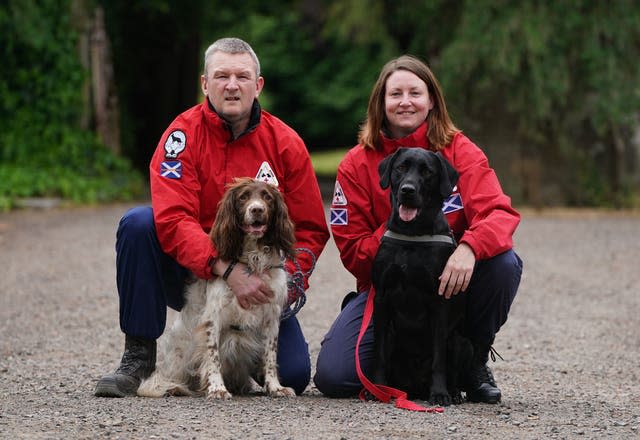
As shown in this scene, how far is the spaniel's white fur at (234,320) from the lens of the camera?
4965 mm

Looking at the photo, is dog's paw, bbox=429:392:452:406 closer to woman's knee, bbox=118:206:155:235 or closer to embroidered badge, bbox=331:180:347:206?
embroidered badge, bbox=331:180:347:206

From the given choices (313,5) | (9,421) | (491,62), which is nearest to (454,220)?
(9,421)

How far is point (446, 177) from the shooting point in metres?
4.80

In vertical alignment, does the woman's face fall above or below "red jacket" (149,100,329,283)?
above

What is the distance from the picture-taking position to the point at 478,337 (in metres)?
5.18

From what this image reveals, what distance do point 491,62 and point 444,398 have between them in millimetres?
10920

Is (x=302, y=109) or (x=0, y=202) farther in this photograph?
(x=302, y=109)

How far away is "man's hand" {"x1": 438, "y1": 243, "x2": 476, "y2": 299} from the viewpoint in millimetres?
4770

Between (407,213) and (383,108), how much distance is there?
787 millimetres

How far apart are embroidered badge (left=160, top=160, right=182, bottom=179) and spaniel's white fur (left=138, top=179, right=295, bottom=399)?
0.38 metres

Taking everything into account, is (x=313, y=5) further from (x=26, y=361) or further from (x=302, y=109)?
(x=26, y=361)

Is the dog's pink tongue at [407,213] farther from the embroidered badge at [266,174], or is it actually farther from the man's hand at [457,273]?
the embroidered badge at [266,174]

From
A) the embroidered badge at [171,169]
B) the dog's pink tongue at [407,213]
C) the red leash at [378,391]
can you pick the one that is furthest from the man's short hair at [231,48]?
the red leash at [378,391]

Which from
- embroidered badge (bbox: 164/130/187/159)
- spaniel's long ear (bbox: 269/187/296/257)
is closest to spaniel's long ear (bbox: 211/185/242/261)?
spaniel's long ear (bbox: 269/187/296/257)
